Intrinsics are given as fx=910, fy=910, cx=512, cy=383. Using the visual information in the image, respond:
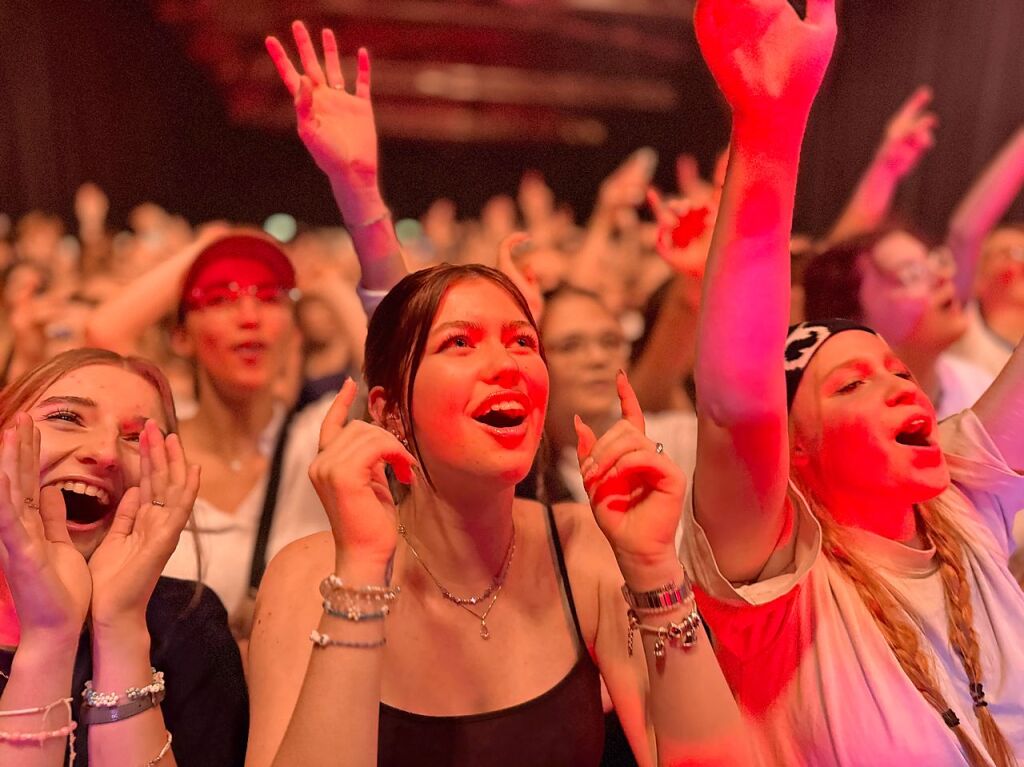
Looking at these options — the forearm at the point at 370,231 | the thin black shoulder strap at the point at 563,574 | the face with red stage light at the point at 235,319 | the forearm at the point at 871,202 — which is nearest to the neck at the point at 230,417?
the face with red stage light at the point at 235,319

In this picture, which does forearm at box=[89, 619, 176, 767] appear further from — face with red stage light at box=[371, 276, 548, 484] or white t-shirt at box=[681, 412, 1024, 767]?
white t-shirt at box=[681, 412, 1024, 767]

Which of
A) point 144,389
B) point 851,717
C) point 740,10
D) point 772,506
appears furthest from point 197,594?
point 740,10

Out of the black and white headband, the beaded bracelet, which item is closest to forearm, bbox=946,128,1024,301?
the black and white headband

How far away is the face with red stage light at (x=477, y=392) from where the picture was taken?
1.25 metres

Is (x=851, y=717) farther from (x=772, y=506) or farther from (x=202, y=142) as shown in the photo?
(x=202, y=142)

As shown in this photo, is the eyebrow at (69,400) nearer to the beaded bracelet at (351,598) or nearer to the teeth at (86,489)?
the teeth at (86,489)

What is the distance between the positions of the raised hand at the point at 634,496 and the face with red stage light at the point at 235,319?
109 cm

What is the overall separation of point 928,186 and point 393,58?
2533 mm

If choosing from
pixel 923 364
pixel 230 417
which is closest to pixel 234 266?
pixel 230 417

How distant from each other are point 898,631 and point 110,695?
1.08 metres

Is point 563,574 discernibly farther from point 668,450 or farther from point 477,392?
point 668,450

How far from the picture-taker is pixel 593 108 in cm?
436

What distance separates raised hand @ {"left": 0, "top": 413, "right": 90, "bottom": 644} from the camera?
3.72 feet

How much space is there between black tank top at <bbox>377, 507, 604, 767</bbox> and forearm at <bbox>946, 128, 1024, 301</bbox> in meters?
2.16
